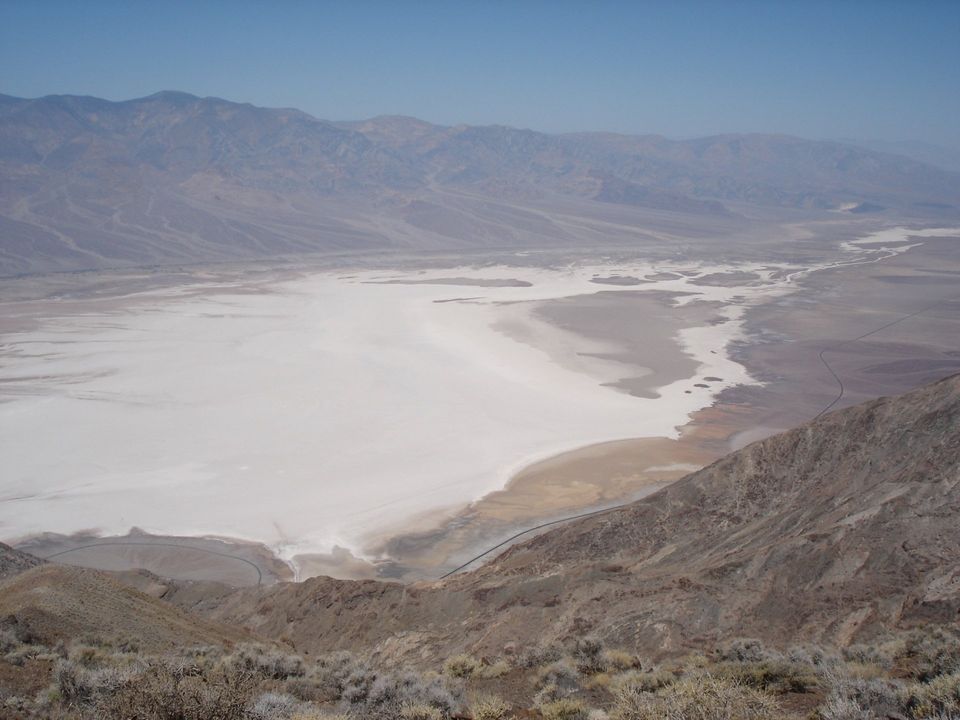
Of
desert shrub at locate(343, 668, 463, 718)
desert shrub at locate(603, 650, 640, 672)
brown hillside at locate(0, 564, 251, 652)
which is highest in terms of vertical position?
desert shrub at locate(343, 668, 463, 718)

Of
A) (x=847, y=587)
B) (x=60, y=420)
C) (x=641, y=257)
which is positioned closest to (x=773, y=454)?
Result: (x=847, y=587)

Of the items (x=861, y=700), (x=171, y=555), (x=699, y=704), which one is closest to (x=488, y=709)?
(x=699, y=704)

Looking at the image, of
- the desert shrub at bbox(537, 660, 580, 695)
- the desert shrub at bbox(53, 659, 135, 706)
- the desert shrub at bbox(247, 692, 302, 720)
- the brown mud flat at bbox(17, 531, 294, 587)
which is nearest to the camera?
the desert shrub at bbox(247, 692, 302, 720)

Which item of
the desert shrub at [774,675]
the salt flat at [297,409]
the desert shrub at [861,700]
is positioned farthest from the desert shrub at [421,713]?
the salt flat at [297,409]

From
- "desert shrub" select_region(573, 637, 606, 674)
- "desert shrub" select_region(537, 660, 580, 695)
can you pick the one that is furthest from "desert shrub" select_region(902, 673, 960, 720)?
"desert shrub" select_region(573, 637, 606, 674)

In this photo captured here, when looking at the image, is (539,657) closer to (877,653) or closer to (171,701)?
(877,653)

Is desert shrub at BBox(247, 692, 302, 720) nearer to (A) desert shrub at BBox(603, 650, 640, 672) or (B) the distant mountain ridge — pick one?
(A) desert shrub at BBox(603, 650, 640, 672)
